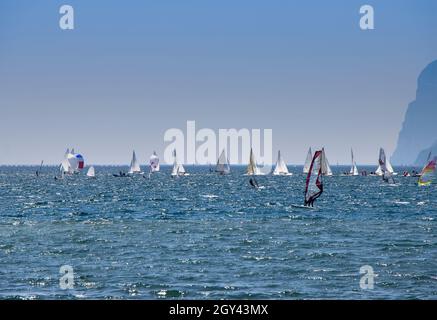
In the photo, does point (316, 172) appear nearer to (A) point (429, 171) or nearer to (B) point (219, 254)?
(B) point (219, 254)

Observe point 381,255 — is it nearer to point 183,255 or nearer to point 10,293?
point 183,255

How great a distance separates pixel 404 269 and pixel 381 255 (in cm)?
461

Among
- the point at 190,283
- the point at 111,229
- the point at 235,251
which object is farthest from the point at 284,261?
the point at 111,229

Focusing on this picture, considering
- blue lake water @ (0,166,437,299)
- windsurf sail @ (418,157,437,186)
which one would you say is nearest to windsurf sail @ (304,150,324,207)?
blue lake water @ (0,166,437,299)

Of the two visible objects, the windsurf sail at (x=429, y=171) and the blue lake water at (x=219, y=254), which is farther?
the windsurf sail at (x=429, y=171)

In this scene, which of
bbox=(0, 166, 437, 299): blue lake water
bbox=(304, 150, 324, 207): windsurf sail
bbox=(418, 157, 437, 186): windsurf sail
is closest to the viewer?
bbox=(0, 166, 437, 299): blue lake water

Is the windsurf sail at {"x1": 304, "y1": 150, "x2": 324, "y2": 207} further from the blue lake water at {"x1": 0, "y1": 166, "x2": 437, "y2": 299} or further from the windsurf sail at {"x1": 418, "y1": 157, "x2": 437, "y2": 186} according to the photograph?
the windsurf sail at {"x1": 418, "y1": 157, "x2": 437, "y2": 186}

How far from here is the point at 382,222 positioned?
184 feet

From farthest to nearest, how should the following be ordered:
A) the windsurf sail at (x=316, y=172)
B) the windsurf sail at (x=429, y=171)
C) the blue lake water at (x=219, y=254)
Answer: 1. the windsurf sail at (x=429, y=171)
2. the windsurf sail at (x=316, y=172)
3. the blue lake water at (x=219, y=254)

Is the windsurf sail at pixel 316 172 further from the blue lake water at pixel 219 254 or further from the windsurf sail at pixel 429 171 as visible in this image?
the windsurf sail at pixel 429 171

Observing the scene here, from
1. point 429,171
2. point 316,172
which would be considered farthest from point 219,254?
point 429,171

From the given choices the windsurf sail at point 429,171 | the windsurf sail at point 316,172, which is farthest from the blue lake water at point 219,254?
the windsurf sail at point 429,171
